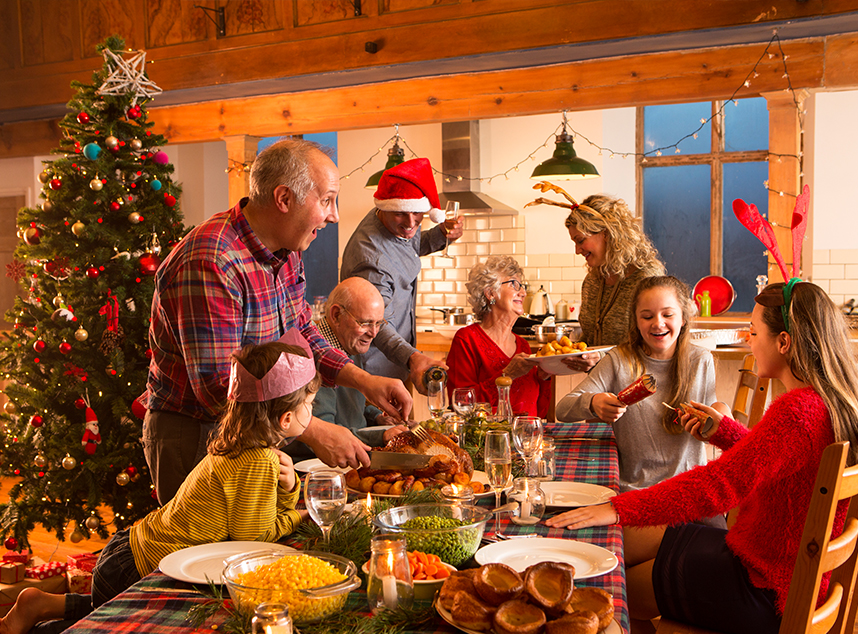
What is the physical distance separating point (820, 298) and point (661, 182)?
22.7ft

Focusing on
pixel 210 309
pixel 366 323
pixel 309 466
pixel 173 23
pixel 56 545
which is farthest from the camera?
pixel 173 23

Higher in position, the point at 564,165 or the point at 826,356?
the point at 564,165

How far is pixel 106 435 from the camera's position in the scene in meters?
4.09

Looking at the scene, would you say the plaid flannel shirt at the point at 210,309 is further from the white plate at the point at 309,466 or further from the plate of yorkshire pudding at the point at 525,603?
the plate of yorkshire pudding at the point at 525,603

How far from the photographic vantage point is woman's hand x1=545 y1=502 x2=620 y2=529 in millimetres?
1698

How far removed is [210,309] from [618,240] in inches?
83.9

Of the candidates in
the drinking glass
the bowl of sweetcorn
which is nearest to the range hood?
the drinking glass

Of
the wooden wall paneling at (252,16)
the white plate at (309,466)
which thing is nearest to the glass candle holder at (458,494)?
the white plate at (309,466)

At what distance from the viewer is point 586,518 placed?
172 cm

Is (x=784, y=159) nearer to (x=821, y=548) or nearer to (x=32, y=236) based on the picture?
(x=821, y=548)

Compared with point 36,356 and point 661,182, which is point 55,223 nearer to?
point 36,356

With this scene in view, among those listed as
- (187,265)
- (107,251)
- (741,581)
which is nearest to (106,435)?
(107,251)

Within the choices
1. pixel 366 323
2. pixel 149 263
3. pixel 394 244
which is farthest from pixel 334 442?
pixel 149 263

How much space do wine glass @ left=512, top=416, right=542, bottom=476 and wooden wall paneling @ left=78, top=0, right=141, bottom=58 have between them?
6.23 metres
